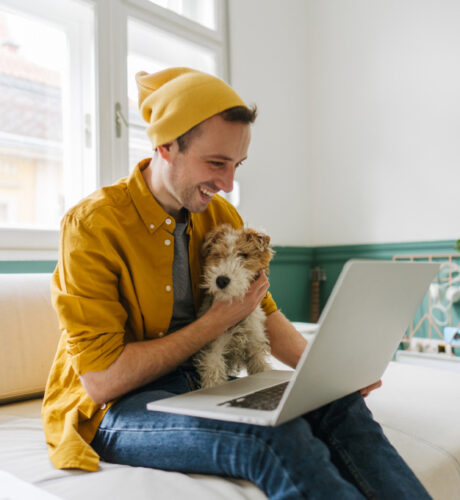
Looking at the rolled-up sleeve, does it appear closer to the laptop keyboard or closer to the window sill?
the laptop keyboard

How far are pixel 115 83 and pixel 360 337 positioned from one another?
1911mm

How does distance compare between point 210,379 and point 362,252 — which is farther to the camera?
point 362,252

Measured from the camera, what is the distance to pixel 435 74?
9.51 feet

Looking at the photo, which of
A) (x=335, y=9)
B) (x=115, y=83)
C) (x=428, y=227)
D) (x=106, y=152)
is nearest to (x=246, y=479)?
(x=106, y=152)

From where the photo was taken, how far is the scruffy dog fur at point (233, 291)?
1.22 metres

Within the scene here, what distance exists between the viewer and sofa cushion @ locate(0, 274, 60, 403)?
1.52m

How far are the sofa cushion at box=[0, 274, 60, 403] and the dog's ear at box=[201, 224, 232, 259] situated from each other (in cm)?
66

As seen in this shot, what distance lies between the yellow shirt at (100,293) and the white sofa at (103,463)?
0.08 meters

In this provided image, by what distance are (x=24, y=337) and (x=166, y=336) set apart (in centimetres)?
68

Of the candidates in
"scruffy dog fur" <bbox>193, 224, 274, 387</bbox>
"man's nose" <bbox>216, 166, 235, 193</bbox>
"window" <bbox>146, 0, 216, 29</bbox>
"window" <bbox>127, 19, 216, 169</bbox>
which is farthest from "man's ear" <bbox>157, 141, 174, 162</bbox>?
"window" <bbox>146, 0, 216, 29</bbox>

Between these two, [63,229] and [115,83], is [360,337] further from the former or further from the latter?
[115,83]

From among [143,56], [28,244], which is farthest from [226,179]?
[143,56]

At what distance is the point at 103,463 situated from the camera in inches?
41.5

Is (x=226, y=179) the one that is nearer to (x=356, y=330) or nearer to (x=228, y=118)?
(x=228, y=118)
